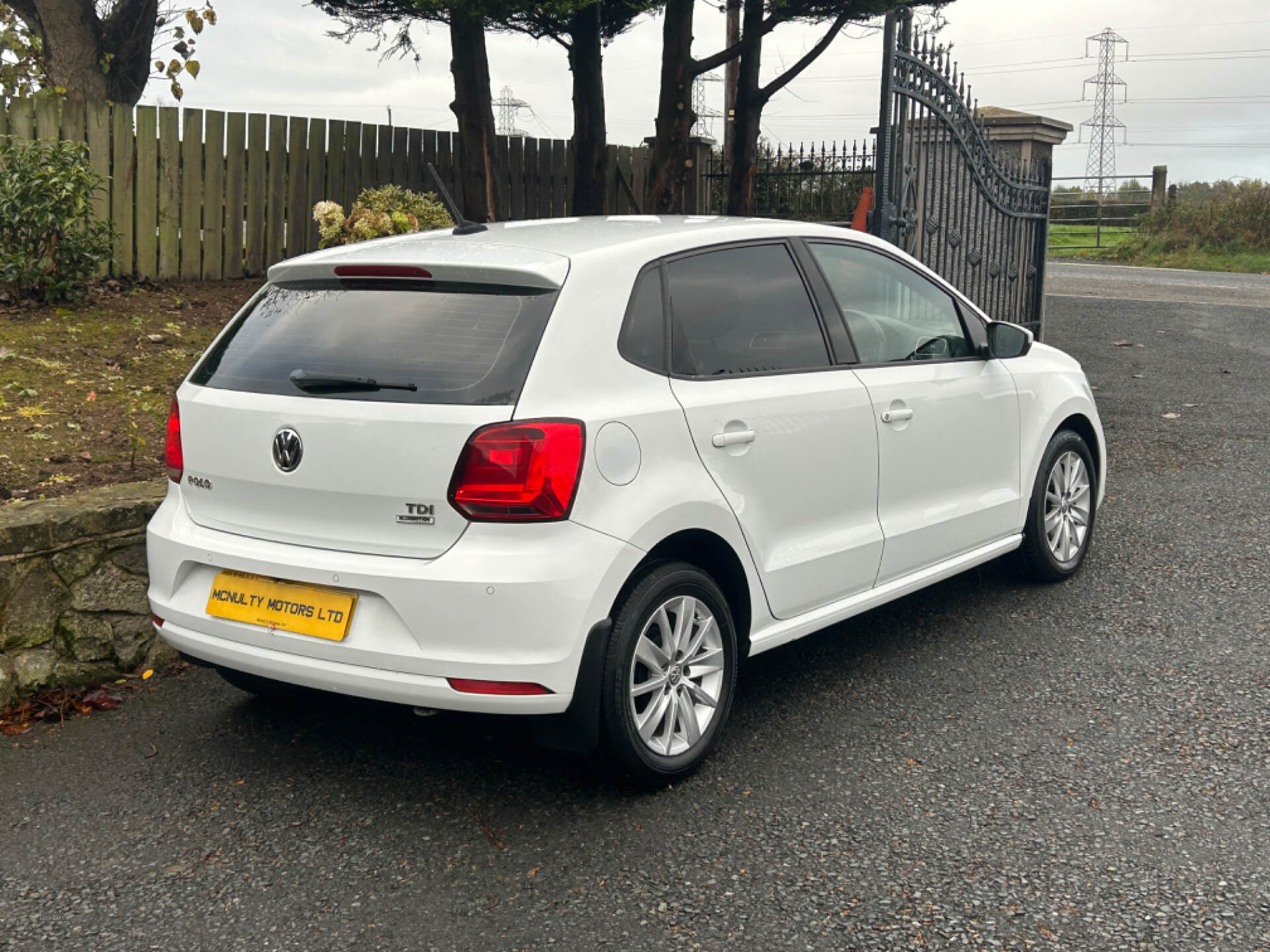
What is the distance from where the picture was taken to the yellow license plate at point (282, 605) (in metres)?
3.61

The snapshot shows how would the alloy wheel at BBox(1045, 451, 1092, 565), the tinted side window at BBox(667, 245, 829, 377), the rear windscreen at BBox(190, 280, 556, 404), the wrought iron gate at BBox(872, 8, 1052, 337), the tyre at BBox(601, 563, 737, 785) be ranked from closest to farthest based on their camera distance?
the rear windscreen at BBox(190, 280, 556, 404), the tyre at BBox(601, 563, 737, 785), the tinted side window at BBox(667, 245, 829, 377), the alloy wheel at BBox(1045, 451, 1092, 565), the wrought iron gate at BBox(872, 8, 1052, 337)

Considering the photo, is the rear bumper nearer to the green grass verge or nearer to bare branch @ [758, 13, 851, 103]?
bare branch @ [758, 13, 851, 103]

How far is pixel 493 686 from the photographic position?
3.48 meters

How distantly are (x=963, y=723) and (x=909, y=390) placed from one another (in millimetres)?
1271

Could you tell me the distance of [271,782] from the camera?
13.4 ft

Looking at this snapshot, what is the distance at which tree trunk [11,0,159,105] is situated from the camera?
12109mm

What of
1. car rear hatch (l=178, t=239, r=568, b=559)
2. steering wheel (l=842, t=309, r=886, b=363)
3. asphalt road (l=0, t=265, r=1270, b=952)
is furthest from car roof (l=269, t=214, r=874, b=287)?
asphalt road (l=0, t=265, r=1270, b=952)

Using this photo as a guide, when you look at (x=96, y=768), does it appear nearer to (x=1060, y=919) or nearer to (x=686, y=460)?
A: (x=686, y=460)

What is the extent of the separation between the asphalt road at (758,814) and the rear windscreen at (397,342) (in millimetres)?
1210

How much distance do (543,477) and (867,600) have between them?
1.73 m

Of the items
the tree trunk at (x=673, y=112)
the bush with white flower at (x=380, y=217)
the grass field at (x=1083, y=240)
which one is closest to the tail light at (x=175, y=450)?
the bush with white flower at (x=380, y=217)

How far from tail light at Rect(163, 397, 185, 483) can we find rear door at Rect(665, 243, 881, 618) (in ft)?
5.15

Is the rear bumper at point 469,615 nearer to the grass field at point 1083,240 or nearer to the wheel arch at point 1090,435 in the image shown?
the wheel arch at point 1090,435

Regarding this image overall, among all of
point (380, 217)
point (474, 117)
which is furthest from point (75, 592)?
point (474, 117)
